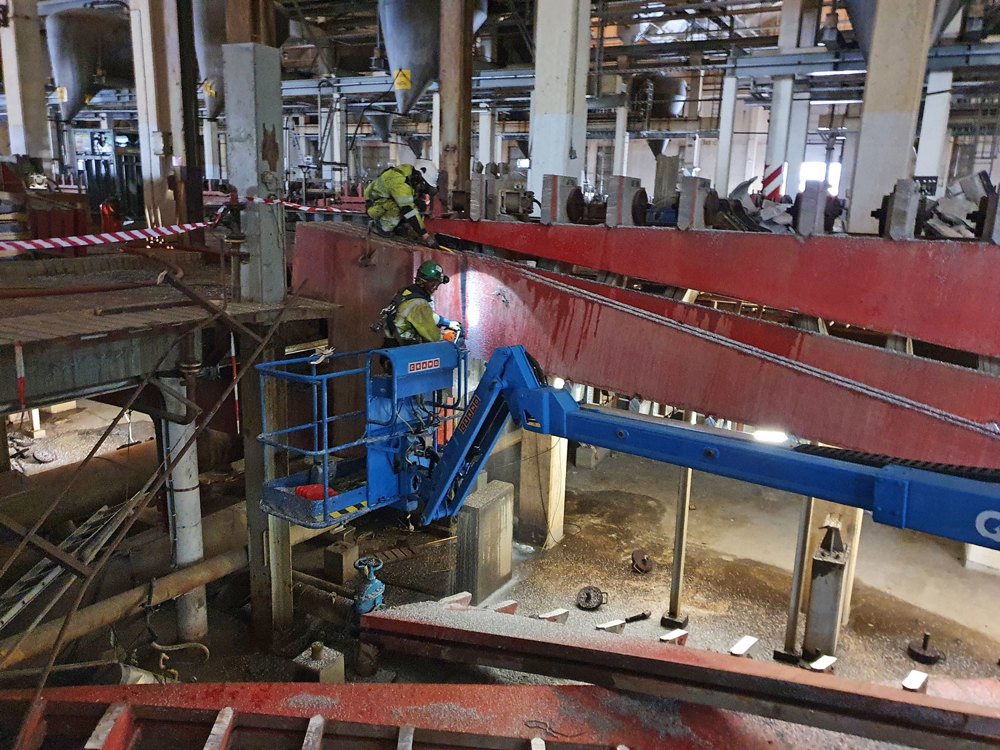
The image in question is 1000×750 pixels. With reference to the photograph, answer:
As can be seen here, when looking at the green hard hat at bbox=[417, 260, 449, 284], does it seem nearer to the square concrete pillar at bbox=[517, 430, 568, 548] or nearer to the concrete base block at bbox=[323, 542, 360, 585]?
the square concrete pillar at bbox=[517, 430, 568, 548]

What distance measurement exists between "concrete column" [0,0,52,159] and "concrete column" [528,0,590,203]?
10212 millimetres

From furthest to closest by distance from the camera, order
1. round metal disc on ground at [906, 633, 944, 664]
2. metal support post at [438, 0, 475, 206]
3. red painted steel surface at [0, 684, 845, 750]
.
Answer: metal support post at [438, 0, 475, 206]
round metal disc on ground at [906, 633, 944, 664]
red painted steel surface at [0, 684, 845, 750]

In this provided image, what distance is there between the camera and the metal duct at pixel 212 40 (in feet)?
48.8

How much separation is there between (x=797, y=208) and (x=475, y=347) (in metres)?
2.81

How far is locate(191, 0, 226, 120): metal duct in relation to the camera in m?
14.9

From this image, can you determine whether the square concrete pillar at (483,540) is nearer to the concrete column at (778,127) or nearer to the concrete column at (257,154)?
the concrete column at (257,154)

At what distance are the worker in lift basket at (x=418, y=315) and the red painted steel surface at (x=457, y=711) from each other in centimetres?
263

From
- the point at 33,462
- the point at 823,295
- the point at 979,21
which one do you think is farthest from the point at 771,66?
the point at 33,462

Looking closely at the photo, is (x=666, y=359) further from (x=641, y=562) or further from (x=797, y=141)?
(x=797, y=141)

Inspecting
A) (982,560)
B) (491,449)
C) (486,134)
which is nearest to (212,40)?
(486,134)

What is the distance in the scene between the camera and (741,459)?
2.93 meters

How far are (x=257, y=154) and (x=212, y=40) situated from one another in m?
10.8

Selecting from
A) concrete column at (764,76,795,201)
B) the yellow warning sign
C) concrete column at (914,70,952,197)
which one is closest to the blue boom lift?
the yellow warning sign

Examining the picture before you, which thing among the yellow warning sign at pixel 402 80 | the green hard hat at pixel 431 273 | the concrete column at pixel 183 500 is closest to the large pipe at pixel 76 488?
the concrete column at pixel 183 500
